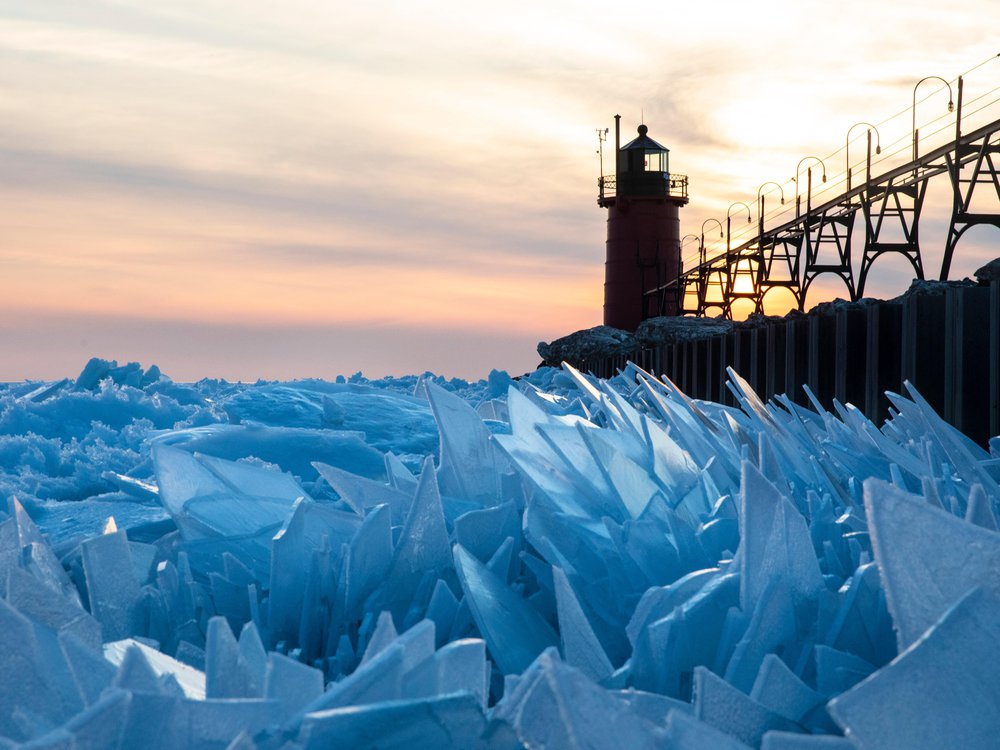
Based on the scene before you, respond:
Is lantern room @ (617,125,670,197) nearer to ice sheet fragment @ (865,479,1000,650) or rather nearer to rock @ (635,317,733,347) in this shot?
rock @ (635,317,733,347)

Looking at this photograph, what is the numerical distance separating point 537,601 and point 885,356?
511 cm

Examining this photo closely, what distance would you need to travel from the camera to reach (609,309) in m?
33.2

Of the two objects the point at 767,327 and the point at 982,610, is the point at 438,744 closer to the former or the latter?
the point at 982,610

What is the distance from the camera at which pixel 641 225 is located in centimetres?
3159

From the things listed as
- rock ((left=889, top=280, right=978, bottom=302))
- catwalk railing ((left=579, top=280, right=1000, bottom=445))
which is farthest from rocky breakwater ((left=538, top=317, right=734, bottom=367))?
rock ((left=889, top=280, right=978, bottom=302))

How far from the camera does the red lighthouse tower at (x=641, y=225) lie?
31484 millimetres

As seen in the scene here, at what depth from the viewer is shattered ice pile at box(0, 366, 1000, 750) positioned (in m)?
0.45

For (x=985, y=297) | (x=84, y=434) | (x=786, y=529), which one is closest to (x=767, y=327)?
(x=985, y=297)

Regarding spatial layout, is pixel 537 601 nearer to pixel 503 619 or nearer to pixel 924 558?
pixel 503 619

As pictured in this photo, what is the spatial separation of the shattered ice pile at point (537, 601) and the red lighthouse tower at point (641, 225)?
30.8m

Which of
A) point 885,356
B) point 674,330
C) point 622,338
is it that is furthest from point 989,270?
point 622,338

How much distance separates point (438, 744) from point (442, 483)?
574 millimetres

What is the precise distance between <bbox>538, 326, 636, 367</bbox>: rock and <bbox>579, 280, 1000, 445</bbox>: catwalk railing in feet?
32.2

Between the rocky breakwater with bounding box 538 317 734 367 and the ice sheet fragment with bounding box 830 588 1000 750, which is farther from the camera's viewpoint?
the rocky breakwater with bounding box 538 317 734 367
